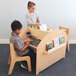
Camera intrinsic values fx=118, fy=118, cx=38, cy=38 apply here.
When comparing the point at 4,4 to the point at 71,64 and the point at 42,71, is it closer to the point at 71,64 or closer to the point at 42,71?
the point at 42,71

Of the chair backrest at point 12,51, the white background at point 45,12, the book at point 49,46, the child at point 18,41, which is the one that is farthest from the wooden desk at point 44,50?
the white background at point 45,12

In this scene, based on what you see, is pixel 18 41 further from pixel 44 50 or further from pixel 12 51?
pixel 44 50

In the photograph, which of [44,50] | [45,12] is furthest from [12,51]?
[45,12]

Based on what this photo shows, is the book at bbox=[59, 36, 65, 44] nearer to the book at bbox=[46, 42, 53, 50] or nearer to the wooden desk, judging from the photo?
the wooden desk

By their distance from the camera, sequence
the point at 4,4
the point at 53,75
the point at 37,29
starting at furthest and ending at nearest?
the point at 4,4
the point at 37,29
the point at 53,75

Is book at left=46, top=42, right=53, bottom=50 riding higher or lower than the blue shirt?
lower

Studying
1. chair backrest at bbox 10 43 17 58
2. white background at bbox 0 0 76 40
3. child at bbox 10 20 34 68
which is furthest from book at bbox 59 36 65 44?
white background at bbox 0 0 76 40

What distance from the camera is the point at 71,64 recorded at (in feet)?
7.73

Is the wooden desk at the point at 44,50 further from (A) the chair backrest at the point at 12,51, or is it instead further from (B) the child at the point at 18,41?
(A) the chair backrest at the point at 12,51

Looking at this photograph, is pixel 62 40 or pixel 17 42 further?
pixel 62 40

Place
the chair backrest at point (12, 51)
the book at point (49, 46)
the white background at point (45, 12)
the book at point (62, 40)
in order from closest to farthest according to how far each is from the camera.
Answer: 1. the chair backrest at point (12, 51)
2. the book at point (49, 46)
3. the book at point (62, 40)
4. the white background at point (45, 12)

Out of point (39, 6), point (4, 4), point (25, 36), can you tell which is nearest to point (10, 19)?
point (4, 4)

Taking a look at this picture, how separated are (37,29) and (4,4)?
141 centimetres

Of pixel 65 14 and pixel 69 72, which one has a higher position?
pixel 65 14
